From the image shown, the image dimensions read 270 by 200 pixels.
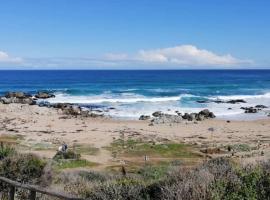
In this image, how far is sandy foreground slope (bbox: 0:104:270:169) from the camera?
31703 mm

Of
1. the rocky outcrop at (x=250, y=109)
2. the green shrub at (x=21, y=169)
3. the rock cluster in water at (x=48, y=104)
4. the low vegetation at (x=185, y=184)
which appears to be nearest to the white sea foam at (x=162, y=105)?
the rocky outcrop at (x=250, y=109)

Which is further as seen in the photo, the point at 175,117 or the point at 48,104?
the point at 48,104

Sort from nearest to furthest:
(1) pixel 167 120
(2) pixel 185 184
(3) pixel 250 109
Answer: (2) pixel 185 184, (1) pixel 167 120, (3) pixel 250 109

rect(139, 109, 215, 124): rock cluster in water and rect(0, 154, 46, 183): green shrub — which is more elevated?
rect(0, 154, 46, 183): green shrub

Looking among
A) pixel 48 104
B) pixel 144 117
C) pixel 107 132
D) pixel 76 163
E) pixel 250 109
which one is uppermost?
pixel 250 109

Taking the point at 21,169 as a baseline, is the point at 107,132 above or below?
below

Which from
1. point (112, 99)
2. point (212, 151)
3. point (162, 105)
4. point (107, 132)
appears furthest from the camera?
point (112, 99)

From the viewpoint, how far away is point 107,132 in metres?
38.8

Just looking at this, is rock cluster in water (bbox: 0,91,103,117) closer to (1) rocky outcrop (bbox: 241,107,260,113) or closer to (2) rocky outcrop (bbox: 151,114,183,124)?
(2) rocky outcrop (bbox: 151,114,183,124)

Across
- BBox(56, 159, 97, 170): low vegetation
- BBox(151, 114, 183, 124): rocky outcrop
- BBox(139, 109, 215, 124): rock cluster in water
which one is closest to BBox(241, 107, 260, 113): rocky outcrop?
BBox(139, 109, 215, 124): rock cluster in water

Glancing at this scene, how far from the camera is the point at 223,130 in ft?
132

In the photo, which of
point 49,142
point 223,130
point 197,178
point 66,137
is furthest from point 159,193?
point 223,130

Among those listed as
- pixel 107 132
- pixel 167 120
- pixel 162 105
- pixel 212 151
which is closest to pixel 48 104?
pixel 162 105

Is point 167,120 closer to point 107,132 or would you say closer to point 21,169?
point 107,132
